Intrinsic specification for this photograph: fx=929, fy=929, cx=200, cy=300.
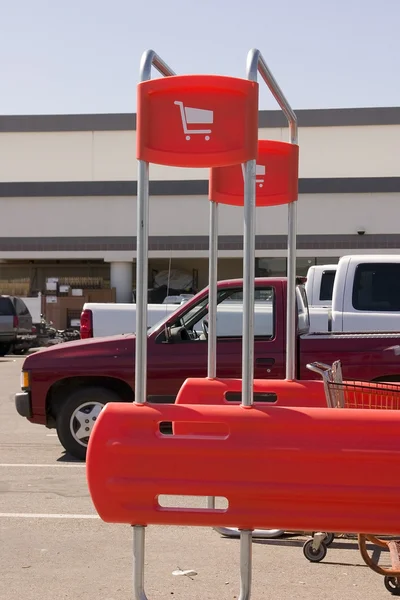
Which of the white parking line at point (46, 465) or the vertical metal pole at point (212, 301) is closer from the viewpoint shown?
the vertical metal pole at point (212, 301)

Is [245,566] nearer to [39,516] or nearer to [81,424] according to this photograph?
[39,516]

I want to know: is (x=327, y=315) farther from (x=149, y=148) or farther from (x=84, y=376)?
(x=149, y=148)

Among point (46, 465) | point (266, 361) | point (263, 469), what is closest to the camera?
point (263, 469)

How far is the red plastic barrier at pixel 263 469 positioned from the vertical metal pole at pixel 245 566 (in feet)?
0.21

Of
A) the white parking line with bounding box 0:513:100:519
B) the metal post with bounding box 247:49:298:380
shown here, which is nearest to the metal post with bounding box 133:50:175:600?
the metal post with bounding box 247:49:298:380

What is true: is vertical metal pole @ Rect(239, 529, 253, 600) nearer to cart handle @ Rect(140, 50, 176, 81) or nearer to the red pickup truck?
cart handle @ Rect(140, 50, 176, 81)

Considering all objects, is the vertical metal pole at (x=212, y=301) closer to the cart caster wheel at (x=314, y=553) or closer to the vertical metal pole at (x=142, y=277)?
the vertical metal pole at (x=142, y=277)

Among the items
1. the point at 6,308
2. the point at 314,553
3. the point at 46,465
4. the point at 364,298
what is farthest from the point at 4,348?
the point at 314,553

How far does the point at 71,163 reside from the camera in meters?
37.4

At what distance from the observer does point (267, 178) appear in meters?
6.17

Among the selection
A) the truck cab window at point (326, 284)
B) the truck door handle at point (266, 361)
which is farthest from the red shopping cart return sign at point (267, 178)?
the truck cab window at point (326, 284)

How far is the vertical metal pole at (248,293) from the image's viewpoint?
4463mm

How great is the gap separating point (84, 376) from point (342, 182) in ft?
87.6

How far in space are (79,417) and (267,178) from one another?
4.34m
